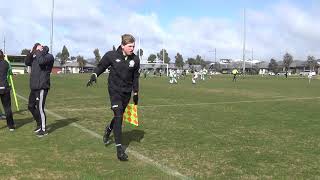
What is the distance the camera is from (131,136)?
1050 centimetres

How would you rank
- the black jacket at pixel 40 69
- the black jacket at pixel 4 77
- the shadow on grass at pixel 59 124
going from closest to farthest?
the black jacket at pixel 40 69 < the black jacket at pixel 4 77 < the shadow on grass at pixel 59 124

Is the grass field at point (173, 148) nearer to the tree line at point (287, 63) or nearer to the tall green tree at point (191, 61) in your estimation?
the tree line at point (287, 63)

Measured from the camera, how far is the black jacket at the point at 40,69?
10219 mm

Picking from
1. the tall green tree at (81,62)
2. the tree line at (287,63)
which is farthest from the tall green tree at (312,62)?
the tall green tree at (81,62)

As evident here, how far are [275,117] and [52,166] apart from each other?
353 inches

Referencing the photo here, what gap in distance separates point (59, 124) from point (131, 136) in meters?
2.63

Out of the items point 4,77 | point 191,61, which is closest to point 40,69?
point 4,77

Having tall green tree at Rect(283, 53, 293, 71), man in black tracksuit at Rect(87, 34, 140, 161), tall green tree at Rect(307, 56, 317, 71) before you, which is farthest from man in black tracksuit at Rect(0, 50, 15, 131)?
tall green tree at Rect(283, 53, 293, 71)

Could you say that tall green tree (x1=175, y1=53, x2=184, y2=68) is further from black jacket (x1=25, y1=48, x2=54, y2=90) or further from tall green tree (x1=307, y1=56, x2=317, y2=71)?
black jacket (x1=25, y1=48, x2=54, y2=90)

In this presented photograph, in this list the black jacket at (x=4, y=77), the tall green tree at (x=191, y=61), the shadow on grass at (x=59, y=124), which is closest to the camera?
the black jacket at (x=4, y=77)

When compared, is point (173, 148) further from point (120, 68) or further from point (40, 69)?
point (40, 69)

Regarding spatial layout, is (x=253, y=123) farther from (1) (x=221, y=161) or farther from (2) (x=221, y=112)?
(1) (x=221, y=161)

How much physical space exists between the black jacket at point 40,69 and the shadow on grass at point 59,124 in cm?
125

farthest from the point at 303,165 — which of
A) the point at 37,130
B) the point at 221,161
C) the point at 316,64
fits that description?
the point at 316,64
